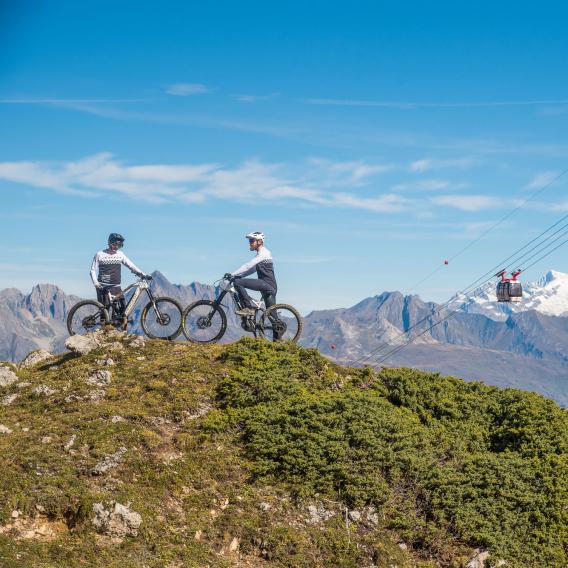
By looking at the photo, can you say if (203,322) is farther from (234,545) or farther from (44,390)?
(234,545)

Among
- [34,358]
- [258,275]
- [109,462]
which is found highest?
[258,275]

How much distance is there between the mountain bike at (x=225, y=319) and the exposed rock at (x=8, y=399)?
631cm

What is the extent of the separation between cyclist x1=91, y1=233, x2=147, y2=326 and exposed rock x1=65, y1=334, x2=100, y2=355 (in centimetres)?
234

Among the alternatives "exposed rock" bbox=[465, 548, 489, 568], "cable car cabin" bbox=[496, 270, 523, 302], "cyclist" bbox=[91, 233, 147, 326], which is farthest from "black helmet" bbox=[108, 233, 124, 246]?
"cable car cabin" bbox=[496, 270, 523, 302]

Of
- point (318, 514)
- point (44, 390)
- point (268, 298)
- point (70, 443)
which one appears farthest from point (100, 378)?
point (318, 514)

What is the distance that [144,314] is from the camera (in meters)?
24.5

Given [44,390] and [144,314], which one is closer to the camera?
[44,390]

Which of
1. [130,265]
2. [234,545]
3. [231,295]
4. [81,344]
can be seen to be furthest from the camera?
[130,265]

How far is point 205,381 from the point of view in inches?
778

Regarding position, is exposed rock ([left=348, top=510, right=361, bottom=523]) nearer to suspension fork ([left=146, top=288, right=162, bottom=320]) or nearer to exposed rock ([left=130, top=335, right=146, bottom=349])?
exposed rock ([left=130, top=335, right=146, bottom=349])

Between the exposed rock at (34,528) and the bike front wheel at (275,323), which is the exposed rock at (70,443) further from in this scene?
the bike front wheel at (275,323)

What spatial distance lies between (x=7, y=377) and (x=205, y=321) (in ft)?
22.8

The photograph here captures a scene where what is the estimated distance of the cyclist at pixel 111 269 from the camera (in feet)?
81.0

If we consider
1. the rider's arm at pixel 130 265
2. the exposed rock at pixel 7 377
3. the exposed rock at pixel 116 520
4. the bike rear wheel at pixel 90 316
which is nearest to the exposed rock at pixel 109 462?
the exposed rock at pixel 116 520
